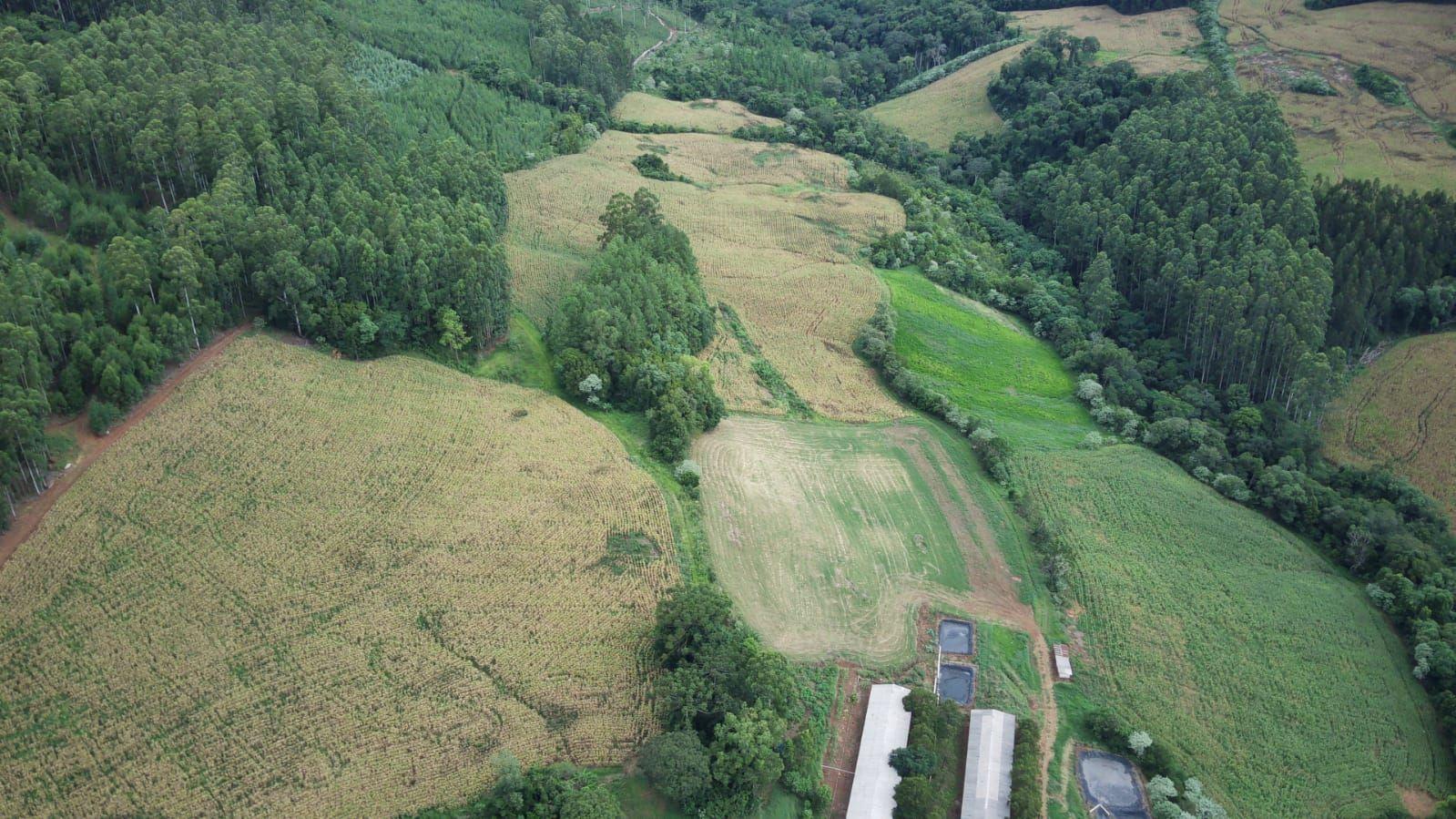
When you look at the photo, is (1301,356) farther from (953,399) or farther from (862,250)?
(862,250)

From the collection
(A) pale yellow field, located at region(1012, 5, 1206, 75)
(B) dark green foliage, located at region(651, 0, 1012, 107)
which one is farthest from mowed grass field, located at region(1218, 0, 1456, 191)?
(B) dark green foliage, located at region(651, 0, 1012, 107)

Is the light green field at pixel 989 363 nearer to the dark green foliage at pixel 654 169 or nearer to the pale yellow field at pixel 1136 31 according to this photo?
the dark green foliage at pixel 654 169

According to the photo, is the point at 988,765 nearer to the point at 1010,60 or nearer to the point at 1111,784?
the point at 1111,784

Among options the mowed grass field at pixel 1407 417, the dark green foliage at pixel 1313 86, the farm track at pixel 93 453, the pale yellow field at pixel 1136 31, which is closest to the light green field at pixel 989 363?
the mowed grass field at pixel 1407 417

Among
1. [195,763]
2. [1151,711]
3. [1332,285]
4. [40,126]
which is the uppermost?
[40,126]

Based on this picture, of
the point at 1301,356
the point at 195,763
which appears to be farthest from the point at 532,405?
the point at 1301,356

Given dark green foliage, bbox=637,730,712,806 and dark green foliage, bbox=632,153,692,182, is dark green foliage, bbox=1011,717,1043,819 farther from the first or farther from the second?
dark green foliage, bbox=632,153,692,182
